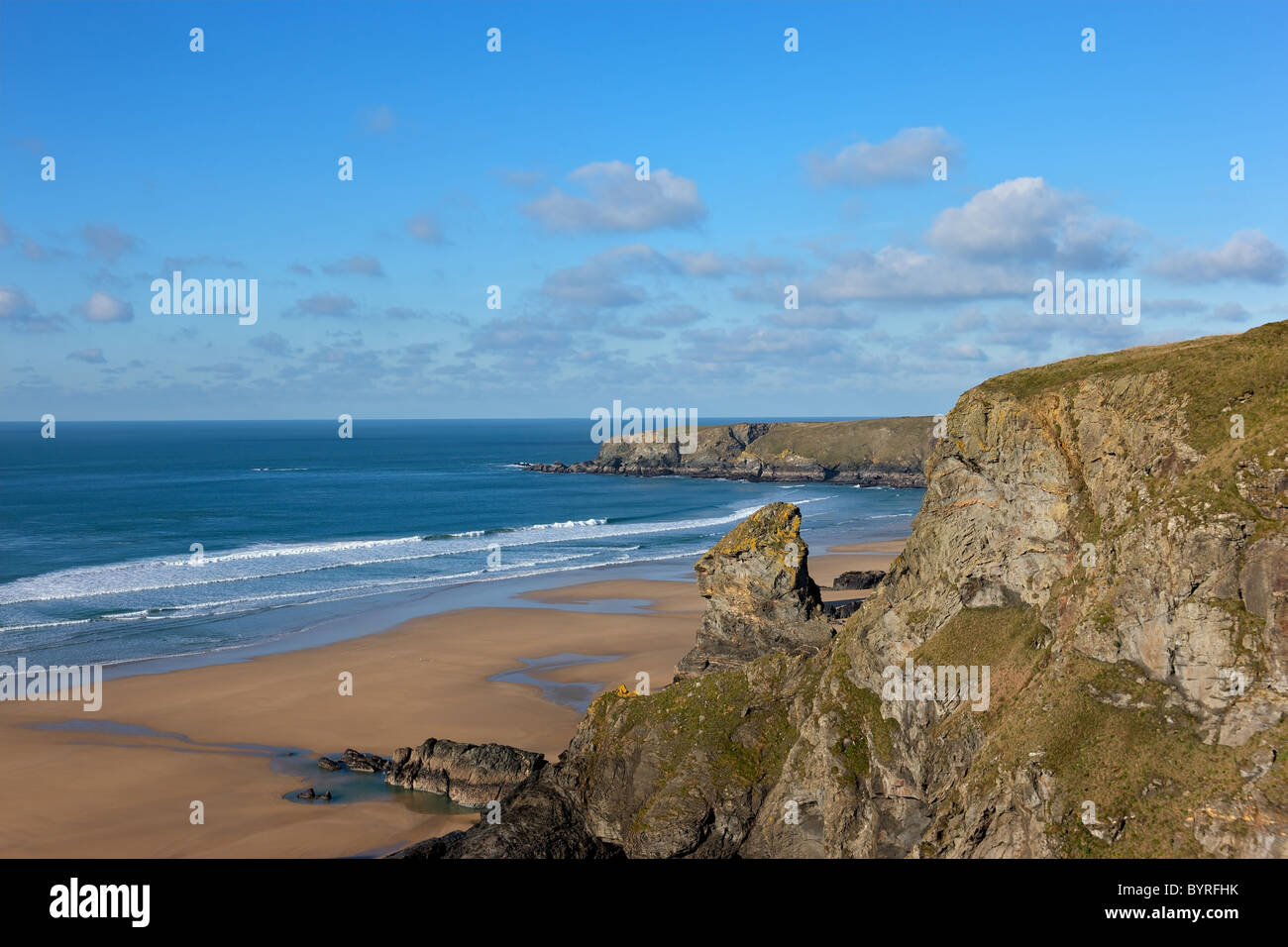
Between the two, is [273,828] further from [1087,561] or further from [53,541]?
[53,541]

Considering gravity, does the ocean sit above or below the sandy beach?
above

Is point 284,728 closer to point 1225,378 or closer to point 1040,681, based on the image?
point 1040,681

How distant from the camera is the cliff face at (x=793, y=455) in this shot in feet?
464

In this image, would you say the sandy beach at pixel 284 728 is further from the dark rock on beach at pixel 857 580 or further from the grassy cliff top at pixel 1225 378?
the grassy cliff top at pixel 1225 378

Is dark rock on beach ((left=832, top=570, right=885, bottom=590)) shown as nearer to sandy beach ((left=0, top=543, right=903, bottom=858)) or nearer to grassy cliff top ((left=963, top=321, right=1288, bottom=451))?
sandy beach ((left=0, top=543, right=903, bottom=858))

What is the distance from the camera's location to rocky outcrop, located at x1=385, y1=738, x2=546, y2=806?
28500 millimetres

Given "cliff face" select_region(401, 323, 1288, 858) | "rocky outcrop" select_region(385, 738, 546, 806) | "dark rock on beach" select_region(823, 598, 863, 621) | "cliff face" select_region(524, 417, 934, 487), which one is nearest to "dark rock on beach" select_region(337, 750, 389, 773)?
"rocky outcrop" select_region(385, 738, 546, 806)

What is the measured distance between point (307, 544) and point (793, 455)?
293ft

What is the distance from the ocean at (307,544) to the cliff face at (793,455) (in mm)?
7472

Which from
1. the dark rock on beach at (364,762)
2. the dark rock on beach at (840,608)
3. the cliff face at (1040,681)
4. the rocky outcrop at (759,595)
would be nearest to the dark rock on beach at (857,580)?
the dark rock on beach at (840,608)

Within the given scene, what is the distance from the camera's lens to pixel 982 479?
23.5 meters

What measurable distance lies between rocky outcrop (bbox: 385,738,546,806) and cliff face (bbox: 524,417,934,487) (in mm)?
113171

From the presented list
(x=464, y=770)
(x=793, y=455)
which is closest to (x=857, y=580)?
(x=464, y=770)
